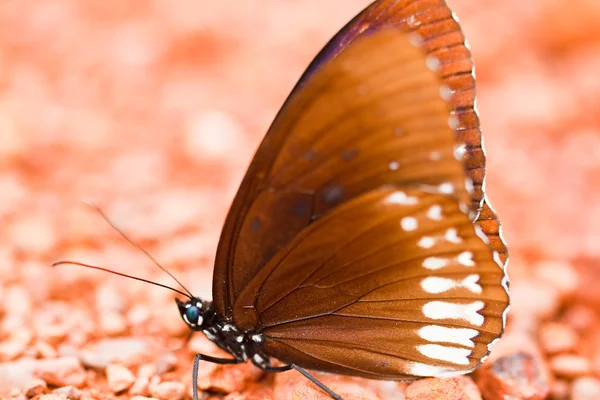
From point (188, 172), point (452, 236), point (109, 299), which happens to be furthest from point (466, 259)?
point (188, 172)

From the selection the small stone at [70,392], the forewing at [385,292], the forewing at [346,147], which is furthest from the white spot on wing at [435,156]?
the small stone at [70,392]

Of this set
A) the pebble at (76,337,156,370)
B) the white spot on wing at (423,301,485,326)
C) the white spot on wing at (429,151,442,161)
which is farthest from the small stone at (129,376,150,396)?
the white spot on wing at (429,151,442,161)

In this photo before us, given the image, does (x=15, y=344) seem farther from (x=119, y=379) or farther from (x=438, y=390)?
(x=438, y=390)

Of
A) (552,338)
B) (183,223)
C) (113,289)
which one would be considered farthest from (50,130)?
(552,338)

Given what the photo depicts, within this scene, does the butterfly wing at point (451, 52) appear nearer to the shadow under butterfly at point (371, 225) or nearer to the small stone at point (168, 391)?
the shadow under butterfly at point (371, 225)

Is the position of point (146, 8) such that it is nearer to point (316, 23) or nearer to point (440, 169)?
point (316, 23)

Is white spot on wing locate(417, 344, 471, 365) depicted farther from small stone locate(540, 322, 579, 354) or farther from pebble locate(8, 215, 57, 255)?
pebble locate(8, 215, 57, 255)
